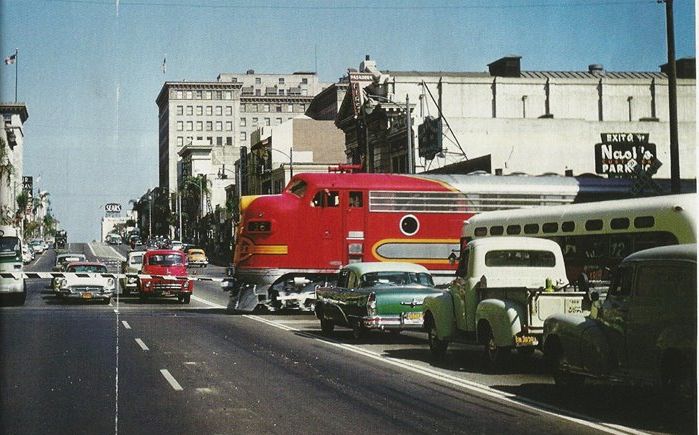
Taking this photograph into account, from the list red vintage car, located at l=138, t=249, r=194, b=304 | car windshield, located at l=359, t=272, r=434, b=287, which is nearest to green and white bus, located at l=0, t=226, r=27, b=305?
red vintage car, located at l=138, t=249, r=194, b=304

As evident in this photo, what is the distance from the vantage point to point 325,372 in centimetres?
1564

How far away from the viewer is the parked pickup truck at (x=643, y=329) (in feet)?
35.2

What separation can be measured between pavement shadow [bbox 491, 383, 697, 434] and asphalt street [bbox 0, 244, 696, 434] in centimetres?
3

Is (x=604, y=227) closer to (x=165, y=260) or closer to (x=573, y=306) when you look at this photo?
(x=573, y=306)

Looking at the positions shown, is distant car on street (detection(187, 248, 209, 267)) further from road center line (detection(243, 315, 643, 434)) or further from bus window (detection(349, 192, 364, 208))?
road center line (detection(243, 315, 643, 434))

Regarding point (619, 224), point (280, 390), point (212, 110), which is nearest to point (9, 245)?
point (619, 224)

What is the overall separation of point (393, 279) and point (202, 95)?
131924 millimetres

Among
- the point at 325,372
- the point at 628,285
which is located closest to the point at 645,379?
the point at 628,285

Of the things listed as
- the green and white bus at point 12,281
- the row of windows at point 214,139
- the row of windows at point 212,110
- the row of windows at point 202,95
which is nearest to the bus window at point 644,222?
the green and white bus at point 12,281

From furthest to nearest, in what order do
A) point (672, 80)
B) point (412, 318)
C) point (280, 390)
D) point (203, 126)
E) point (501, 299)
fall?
point (203, 126), point (672, 80), point (412, 318), point (501, 299), point (280, 390)

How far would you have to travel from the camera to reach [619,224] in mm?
22938

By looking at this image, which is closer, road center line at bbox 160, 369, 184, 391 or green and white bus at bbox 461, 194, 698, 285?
road center line at bbox 160, 369, 184, 391

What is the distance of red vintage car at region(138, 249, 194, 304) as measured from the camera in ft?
117

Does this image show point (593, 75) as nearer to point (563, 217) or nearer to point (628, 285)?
point (563, 217)
